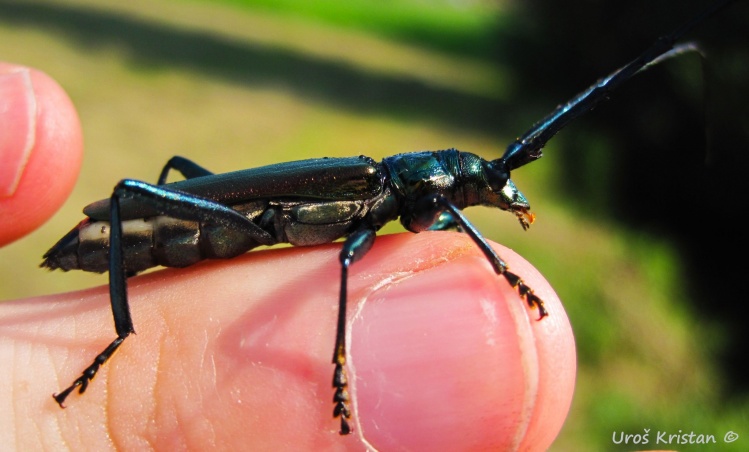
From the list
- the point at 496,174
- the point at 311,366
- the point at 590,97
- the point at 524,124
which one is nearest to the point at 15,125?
the point at 311,366

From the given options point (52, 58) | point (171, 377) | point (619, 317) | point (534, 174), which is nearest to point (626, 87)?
point (534, 174)

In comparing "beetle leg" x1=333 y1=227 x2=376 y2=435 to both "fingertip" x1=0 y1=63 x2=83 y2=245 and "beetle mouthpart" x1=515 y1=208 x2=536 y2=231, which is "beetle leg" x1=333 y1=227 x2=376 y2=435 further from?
"fingertip" x1=0 y1=63 x2=83 y2=245

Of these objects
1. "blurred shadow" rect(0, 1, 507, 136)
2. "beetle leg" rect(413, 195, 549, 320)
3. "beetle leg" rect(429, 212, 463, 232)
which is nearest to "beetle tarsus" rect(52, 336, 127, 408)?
"beetle leg" rect(413, 195, 549, 320)

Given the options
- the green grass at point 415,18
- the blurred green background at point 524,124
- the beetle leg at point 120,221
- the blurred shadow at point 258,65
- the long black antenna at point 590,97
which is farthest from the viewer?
the green grass at point 415,18

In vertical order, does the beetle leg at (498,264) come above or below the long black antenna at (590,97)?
below

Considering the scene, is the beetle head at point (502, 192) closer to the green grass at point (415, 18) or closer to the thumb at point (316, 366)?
the thumb at point (316, 366)

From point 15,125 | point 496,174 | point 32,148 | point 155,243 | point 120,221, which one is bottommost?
point 496,174

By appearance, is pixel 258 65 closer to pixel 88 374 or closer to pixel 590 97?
pixel 590 97

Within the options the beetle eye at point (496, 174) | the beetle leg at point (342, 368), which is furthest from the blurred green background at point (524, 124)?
the beetle leg at point (342, 368)
